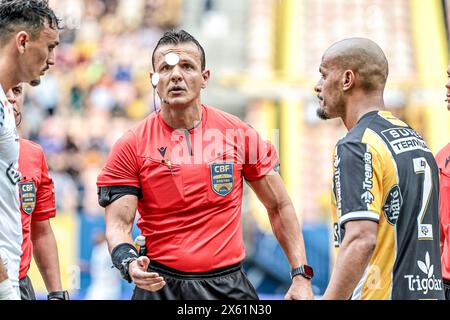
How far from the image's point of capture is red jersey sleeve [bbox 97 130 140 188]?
4973mm

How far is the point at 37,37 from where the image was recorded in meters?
4.25

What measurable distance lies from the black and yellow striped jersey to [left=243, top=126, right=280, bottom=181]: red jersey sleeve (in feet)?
4.03

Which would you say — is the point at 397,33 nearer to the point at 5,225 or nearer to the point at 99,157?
the point at 99,157

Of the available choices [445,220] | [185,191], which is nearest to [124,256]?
[185,191]

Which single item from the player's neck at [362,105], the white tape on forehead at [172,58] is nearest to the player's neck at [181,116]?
the white tape on forehead at [172,58]

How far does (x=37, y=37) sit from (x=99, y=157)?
1227 centimetres

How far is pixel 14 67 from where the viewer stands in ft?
13.6

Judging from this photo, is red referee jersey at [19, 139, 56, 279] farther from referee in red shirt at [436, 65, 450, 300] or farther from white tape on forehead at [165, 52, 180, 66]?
referee in red shirt at [436, 65, 450, 300]

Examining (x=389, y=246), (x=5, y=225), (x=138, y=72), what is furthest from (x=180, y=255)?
(x=138, y=72)

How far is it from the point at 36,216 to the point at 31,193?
0.20 meters

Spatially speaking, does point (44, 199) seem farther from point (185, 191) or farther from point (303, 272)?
point (303, 272)

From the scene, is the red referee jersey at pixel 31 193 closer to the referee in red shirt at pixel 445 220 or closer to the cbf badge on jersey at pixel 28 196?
the cbf badge on jersey at pixel 28 196

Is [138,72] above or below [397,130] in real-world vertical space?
above

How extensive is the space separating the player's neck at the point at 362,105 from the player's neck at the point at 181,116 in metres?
1.27
